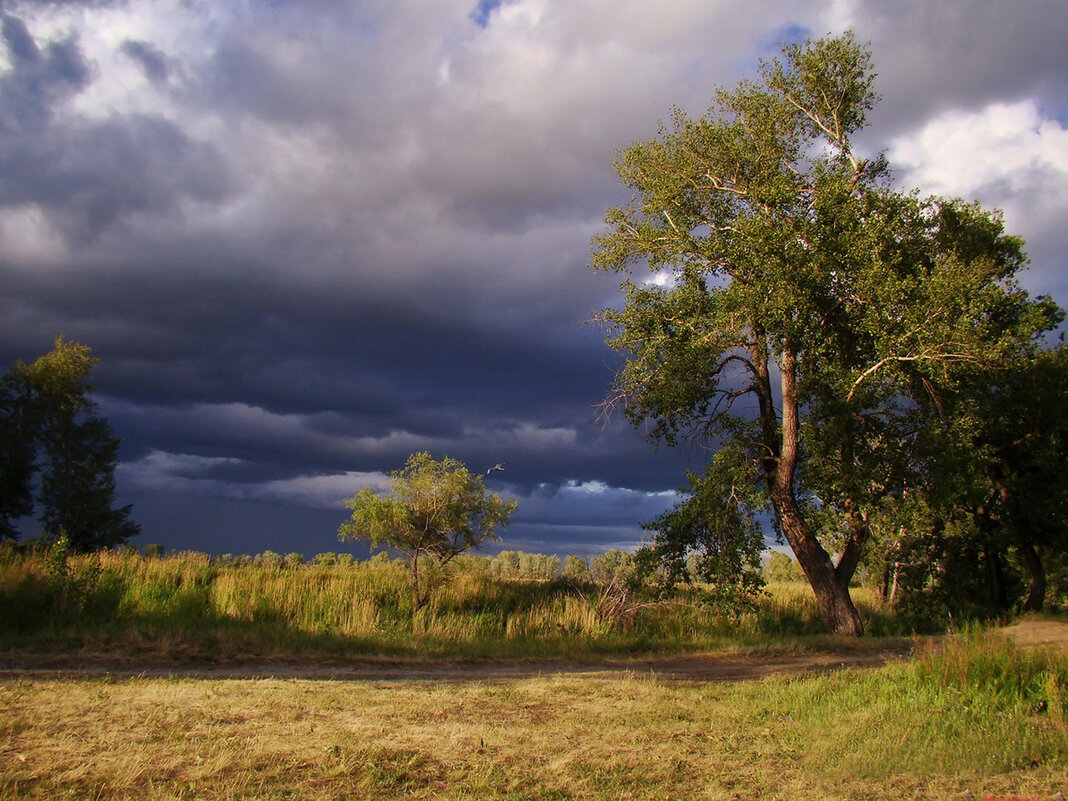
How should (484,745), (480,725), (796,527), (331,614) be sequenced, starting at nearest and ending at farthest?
(484,745)
(480,725)
(331,614)
(796,527)

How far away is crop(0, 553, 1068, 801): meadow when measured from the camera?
17.8 ft

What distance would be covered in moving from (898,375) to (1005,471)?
338 inches

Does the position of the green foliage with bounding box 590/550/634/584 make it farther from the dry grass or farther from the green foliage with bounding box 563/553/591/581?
the dry grass

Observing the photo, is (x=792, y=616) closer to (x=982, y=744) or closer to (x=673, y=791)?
(x=982, y=744)

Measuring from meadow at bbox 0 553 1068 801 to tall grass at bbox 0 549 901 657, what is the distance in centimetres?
11

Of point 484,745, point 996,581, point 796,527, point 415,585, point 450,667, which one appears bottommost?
point 450,667

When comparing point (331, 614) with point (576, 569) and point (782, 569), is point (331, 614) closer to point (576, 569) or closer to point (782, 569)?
point (576, 569)

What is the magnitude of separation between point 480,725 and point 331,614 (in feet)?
34.7

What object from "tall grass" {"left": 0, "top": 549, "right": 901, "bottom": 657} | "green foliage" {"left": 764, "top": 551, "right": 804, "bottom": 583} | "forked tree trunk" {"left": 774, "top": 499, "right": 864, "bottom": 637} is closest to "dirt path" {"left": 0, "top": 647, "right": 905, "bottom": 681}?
"tall grass" {"left": 0, "top": 549, "right": 901, "bottom": 657}

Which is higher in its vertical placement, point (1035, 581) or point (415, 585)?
point (1035, 581)

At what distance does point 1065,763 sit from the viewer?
604 centimetres

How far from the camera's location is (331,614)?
16.7 m

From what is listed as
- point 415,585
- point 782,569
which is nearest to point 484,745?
point 415,585

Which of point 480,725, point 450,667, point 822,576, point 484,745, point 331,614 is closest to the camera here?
point 484,745
